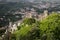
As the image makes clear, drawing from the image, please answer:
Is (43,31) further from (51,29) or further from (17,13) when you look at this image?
(17,13)

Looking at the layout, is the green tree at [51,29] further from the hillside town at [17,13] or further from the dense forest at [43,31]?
the hillside town at [17,13]

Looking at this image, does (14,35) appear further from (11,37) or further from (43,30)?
(43,30)

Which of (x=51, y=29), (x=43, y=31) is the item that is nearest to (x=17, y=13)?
(x=43, y=31)

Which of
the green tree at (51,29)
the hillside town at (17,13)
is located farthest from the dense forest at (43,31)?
the hillside town at (17,13)

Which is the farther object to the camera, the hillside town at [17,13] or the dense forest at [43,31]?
the hillside town at [17,13]

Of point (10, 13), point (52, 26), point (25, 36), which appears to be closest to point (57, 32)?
point (52, 26)

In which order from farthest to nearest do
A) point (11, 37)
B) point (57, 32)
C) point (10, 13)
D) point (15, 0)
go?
1. point (15, 0)
2. point (10, 13)
3. point (11, 37)
4. point (57, 32)

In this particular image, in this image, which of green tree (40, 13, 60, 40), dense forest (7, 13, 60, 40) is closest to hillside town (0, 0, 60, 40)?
dense forest (7, 13, 60, 40)

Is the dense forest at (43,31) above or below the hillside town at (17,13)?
above

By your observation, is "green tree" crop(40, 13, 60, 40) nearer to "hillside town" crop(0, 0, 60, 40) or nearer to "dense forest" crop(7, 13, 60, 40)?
"dense forest" crop(7, 13, 60, 40)

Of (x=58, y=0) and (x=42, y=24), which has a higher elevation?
(x=42, y=24)

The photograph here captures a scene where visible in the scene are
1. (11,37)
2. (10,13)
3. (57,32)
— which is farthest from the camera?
(10,13)
